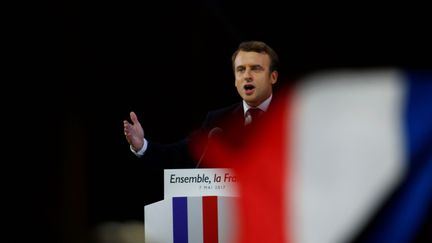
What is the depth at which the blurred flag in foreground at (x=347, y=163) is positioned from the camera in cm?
254

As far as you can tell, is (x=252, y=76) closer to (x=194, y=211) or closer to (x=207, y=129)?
(x=207, y=129)

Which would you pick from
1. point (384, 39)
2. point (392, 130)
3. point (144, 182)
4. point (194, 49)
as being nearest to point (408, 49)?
point (384, 39)

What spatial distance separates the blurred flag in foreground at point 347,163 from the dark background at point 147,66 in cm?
9

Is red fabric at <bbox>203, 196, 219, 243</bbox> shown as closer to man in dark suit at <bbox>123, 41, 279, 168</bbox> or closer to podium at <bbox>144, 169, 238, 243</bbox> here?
podium at <bbox>144, 169, 238, 243</bbox>

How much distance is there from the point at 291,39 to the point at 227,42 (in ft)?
0.74

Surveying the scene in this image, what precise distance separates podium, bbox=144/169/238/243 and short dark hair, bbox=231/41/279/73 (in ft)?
1.34

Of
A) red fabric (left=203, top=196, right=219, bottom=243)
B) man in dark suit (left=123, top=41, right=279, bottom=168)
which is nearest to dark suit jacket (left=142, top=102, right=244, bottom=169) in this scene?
man in dark suit (left=123, top=41, right=279, bottom=168)

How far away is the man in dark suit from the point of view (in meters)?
2.72

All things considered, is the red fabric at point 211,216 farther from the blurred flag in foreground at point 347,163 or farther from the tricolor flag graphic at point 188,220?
the blurred flag in foreground at point 347,163

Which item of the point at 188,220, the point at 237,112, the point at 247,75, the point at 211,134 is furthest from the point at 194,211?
the point at 247,75

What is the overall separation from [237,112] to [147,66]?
35 centimetres

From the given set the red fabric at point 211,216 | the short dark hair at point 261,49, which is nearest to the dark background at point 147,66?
the short dark hair at point 261,49

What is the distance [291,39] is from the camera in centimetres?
263

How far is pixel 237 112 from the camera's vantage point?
2748 millimetres
